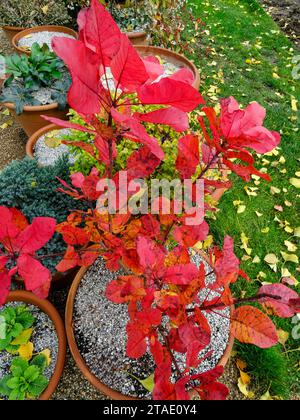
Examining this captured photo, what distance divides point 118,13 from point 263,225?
2.40m

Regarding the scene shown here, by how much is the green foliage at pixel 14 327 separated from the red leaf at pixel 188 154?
41.4 inches

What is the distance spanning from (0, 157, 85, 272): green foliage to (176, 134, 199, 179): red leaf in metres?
0.86

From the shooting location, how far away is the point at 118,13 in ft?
10.3

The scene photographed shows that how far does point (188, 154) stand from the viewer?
873mm

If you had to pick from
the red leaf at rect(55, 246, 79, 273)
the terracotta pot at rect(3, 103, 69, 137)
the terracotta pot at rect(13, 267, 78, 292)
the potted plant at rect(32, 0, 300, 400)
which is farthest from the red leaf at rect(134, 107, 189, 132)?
the terracotta pot at rect(3, 103, 69, 137)

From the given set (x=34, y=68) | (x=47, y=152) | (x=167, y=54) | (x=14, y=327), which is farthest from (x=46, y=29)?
(x=14, y=327)

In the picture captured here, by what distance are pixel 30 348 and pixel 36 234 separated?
0.92 m

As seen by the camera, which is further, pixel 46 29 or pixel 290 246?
pixel 46 29

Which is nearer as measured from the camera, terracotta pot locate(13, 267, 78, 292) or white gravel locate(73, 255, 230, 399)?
white gravel locate(73, 255, 230, 399)

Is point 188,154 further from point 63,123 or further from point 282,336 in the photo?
point 282,336

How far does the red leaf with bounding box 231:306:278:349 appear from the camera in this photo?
2.54 ft

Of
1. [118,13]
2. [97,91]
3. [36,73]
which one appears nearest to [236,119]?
[97,91]

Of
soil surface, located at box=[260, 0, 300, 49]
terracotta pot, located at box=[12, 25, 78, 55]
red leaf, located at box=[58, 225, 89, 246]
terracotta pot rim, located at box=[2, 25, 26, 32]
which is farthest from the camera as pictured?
soil surface, located at box=[260, 0, 300, 49]

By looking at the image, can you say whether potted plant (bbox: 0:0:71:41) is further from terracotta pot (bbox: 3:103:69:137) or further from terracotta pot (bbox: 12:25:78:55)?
terracotta pot (bbox: 3:103:69:137)
